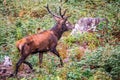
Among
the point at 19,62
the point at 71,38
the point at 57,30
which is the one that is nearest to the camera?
the point at 19,62

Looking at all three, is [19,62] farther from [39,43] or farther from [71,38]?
[71,38]

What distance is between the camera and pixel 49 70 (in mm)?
9992

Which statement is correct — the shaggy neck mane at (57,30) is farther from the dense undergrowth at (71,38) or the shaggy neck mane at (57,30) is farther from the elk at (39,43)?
the dense undergrowth at (71,38)

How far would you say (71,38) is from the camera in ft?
42.5

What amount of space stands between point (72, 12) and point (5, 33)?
152 inches

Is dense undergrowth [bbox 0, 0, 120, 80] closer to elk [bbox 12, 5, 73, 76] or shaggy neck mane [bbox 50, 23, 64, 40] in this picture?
elk [bbox 12, 5, 73, 76]

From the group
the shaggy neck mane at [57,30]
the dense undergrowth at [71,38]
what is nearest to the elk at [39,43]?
the shaggy neck mane at [57,30]

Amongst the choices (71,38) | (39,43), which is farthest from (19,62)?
(71,38)

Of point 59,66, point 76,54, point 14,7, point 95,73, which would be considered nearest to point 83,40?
point 76,54

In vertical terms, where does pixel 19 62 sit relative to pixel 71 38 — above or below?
above

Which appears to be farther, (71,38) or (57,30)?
(71,38)

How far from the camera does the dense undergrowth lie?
9.67 m

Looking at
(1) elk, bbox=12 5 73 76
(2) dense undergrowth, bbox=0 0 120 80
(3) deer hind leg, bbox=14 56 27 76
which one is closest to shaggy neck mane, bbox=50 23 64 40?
(1) elk, bbox=12 5 73 76

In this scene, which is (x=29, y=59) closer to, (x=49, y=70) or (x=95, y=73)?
(x=49, y=70)
